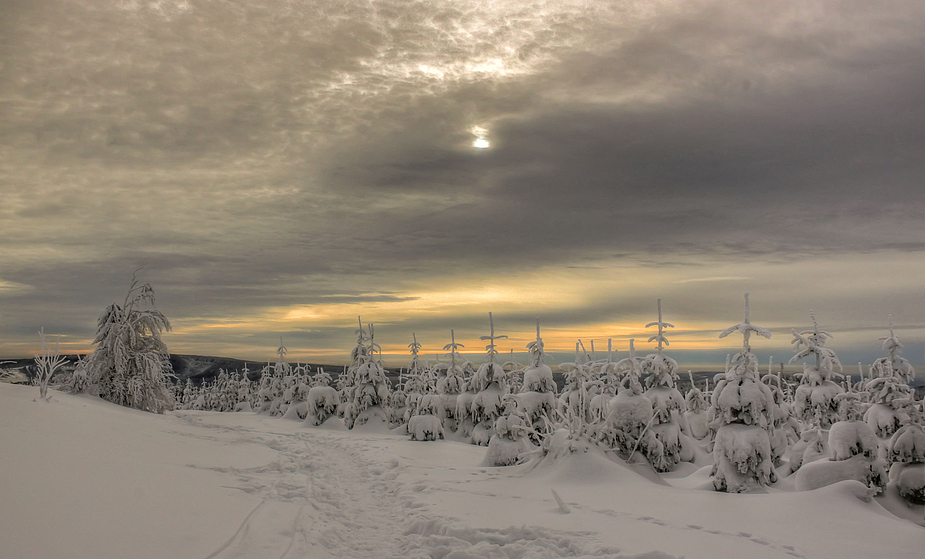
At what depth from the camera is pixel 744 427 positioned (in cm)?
1466

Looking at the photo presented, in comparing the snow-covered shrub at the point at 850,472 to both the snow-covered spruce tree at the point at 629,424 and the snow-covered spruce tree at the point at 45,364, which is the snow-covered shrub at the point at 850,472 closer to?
the snow-covered spruce tree at the point at 629,424

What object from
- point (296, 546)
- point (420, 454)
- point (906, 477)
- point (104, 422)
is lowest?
point (420, 454)

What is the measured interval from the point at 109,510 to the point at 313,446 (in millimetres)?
18114

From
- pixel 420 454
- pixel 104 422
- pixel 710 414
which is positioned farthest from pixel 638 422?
pixel 104 422

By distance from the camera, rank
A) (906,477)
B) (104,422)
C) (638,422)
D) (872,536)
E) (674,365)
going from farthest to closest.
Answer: (674,365) → (638,422) → (104,422) → (906,477) → (872,536)

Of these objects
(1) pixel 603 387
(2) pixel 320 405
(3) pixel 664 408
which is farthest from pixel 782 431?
(2) pixel 320 405

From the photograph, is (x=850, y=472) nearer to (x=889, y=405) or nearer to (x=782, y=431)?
(x=889, y=405)

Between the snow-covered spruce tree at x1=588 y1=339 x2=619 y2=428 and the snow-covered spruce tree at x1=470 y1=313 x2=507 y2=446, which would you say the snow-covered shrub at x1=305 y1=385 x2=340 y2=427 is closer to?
the snow-covered spruce tree at x1=470 y1=313 x2=507 y2=446

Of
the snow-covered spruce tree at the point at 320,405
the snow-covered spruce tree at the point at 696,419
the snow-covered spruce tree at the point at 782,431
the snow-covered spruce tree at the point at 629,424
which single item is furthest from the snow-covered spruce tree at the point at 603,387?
the snow-covered spruce tree at the point at 320,405

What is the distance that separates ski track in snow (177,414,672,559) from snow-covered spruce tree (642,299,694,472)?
8.93 metres

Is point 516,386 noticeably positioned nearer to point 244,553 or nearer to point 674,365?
point 674,365

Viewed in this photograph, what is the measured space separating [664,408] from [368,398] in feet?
75.7

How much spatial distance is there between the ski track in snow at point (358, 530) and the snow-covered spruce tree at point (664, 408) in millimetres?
8927

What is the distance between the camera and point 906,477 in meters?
13.1
